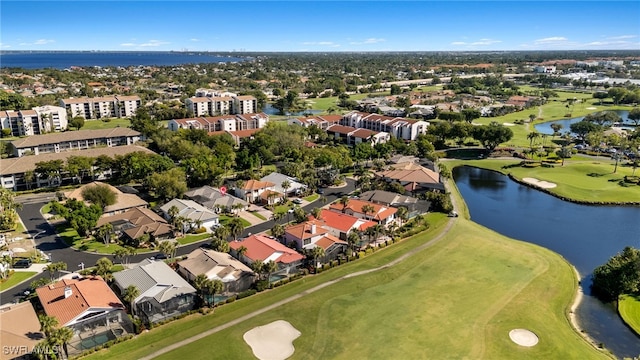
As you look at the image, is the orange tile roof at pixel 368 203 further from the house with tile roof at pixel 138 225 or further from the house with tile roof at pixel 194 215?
the house with tile roof at pixel 138 225

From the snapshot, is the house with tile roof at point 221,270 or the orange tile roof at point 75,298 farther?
the house with tile roof at point 221,270

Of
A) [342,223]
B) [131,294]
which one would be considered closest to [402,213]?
[342,223]

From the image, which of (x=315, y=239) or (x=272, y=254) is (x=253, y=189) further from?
(x=272, y=254)

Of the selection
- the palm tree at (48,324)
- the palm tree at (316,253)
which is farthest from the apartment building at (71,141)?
the palm tree at (48,324)

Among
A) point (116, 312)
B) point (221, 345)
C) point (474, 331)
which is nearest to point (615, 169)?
point (474, 331)

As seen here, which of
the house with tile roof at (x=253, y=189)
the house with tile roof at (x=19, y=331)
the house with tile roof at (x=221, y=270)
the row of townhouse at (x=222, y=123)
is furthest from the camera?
the row of townhouse at (x=222, y=123)

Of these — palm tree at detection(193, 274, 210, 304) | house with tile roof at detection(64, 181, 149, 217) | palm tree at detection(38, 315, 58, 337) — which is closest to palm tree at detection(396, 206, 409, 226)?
palm tree at detection(193, 274, 210, 304)
